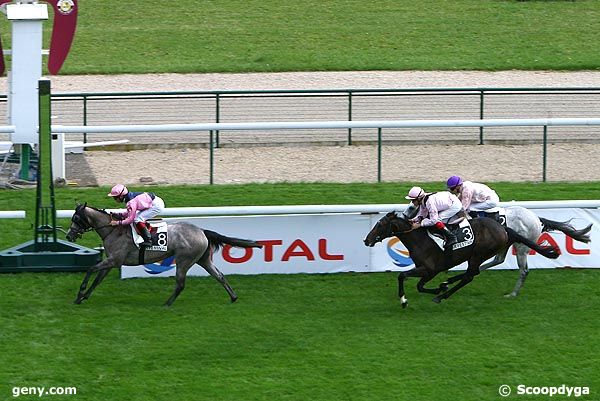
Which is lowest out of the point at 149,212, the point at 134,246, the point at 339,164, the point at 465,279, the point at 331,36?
the point at 465,279

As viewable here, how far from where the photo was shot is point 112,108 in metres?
19.0

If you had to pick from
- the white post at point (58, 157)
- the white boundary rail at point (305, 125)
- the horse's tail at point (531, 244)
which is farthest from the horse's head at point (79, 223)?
the horse's tail at point (531, 244)

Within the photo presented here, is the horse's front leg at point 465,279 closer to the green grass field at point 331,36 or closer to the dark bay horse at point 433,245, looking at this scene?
the dark bay horse at point 433,245

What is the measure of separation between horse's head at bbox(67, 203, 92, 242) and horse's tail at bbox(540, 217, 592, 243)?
4.16 metres

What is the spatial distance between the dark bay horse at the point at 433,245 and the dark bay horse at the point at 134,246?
4.66 feet

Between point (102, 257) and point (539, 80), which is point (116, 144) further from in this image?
point (539, 80)

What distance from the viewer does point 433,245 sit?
12.2 m

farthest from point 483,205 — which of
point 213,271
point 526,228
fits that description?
point 213,271

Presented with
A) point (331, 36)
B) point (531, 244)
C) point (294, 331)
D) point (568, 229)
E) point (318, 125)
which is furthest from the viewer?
point (331, 36)

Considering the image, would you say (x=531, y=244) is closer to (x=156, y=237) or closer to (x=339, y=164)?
(x=156, y=237)

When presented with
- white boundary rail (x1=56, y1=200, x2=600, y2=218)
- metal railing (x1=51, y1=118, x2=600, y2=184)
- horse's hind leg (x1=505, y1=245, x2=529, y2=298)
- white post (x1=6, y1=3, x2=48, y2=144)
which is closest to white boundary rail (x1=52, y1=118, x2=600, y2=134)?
metal railing (x1=51, y1=118, x2=600, y2=184)

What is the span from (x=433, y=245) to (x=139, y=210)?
261 centimetres

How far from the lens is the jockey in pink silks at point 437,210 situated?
12070 millimetres

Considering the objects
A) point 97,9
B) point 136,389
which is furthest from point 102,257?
point 97,9
